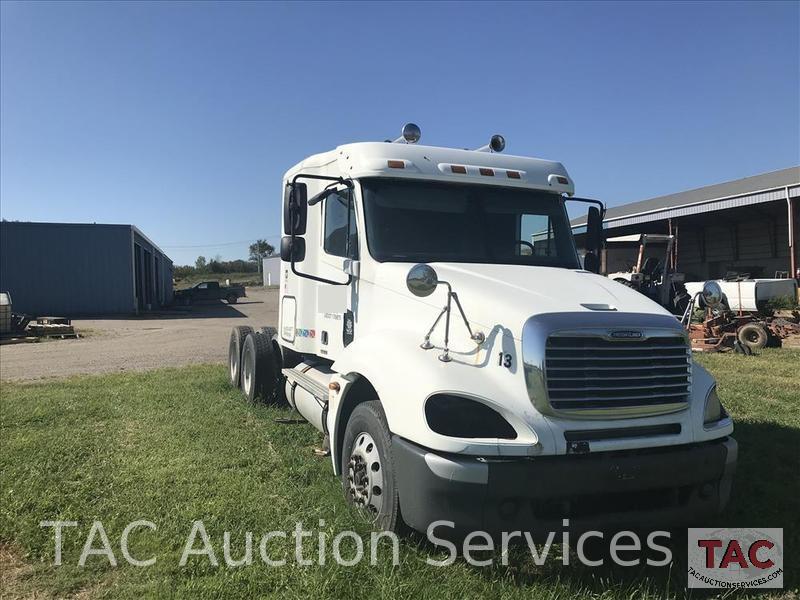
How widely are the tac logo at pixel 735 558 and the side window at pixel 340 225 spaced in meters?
3.20

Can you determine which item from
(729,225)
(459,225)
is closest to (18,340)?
(459,225)

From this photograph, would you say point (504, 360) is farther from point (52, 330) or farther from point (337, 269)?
point (52, 330)

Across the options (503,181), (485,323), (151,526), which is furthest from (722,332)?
(151,526)

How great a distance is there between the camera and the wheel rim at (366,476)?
3.63 meters

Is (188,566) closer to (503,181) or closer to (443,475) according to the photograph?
(443,475)

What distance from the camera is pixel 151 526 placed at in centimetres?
391

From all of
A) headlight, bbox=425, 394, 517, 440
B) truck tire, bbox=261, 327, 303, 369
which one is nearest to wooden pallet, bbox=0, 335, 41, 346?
truck tire, bbox=261, 327, 303, 369

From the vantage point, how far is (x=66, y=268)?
29.2 metres

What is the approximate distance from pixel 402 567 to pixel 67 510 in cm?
256

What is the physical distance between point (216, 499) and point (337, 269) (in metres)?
2.13

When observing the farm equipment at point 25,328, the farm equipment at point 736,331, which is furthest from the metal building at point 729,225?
the farm equipment at point 25,328

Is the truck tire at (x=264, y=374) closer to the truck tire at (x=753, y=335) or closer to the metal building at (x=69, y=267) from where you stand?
the truck tire at (x=753, y=335)

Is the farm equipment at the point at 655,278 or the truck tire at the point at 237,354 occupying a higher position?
the farm equipment at the point at 655,278

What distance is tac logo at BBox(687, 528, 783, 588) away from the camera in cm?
338
